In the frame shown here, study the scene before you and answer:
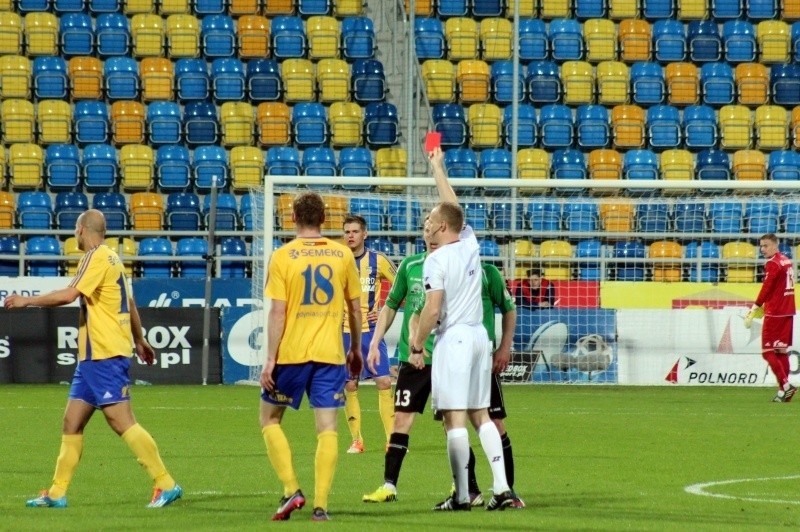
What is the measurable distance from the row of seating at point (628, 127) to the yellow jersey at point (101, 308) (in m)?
20.6

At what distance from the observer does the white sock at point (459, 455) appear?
29.0ft

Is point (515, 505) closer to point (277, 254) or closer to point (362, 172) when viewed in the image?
point (277, 254)

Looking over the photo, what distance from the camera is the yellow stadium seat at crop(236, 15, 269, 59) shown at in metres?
30.6

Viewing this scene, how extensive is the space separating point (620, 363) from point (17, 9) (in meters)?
15.4

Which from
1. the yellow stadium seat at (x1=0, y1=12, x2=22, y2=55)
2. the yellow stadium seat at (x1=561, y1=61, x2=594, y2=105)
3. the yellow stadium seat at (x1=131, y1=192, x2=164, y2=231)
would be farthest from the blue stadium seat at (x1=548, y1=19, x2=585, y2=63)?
the yellow stadium seat at (x1=0, y1=12, x2=22, y2=55)

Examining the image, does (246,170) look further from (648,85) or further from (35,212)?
(648,85)

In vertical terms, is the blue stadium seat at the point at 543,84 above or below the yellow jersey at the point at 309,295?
above

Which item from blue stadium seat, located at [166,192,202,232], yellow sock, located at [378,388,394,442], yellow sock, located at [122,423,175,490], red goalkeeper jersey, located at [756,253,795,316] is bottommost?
yellow sock, located at [378,388,394,442]

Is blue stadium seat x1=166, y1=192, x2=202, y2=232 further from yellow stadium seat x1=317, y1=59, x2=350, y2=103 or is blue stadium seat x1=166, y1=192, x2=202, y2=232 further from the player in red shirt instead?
the player in red shirt

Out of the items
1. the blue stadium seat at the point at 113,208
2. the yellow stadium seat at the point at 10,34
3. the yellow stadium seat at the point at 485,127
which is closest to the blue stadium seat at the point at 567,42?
the yellow stadium seat at the point at 485,127

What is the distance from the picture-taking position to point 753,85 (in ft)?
103

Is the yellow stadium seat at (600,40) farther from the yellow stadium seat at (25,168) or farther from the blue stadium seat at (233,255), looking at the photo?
the yellow stadium seat at (25,168)

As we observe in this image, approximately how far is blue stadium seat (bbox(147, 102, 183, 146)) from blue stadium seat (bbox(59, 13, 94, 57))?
246 centimetres

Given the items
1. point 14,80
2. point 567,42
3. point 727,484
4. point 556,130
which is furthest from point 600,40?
point 727,484
